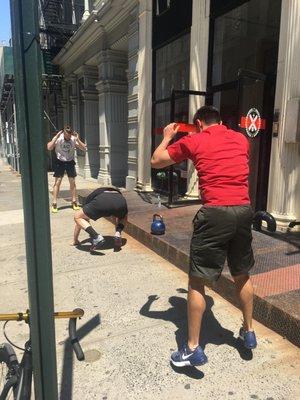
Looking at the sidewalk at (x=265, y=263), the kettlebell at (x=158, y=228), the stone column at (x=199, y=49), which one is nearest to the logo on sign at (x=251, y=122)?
the sidewalk at (x=265, y=263)

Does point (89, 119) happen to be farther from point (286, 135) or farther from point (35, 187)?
point (35, 187)

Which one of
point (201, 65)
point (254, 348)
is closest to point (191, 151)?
point (254, 348)

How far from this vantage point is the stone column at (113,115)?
11906 millimetres

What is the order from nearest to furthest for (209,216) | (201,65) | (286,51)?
1. (209,216)
2. (286,51)
3. (201,65)

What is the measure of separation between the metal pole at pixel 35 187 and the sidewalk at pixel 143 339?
90cm

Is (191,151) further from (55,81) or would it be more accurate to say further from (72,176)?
(55,81)

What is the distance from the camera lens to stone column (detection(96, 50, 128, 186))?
1191cm

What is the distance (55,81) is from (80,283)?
15.3 meters

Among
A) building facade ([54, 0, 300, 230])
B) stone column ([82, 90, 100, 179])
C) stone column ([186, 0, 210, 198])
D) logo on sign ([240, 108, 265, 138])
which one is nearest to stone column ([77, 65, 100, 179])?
stone column ([82, 90, 100, 179])

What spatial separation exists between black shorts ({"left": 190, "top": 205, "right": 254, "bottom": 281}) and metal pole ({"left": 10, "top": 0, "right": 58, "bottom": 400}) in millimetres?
1188

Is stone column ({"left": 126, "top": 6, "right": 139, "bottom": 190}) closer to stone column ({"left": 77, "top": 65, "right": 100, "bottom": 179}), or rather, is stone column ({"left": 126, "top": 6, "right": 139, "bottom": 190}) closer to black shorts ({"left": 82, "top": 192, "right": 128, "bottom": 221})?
black shorts ({"left": 82, "top": 192, "right": 128, "bottom": 221})

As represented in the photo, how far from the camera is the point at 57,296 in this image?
389 cm

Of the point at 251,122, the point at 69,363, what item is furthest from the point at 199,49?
the point at 69,363

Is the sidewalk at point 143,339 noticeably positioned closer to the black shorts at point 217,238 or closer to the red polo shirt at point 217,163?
the black shorts at point 217,238
